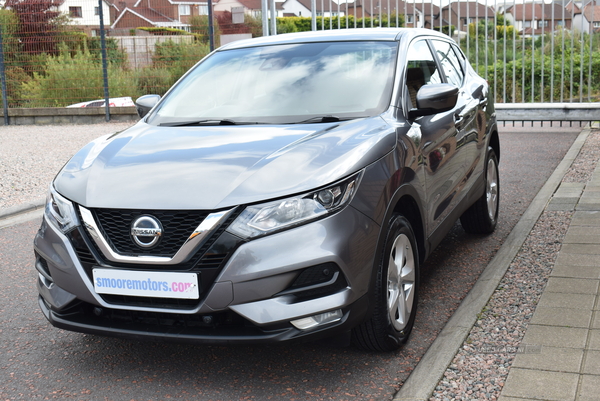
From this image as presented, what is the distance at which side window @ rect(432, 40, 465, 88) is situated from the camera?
17.1ft

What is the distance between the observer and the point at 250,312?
298 cm

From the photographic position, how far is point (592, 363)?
3295 millimetres

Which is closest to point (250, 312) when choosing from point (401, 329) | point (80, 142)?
point (401, 329)

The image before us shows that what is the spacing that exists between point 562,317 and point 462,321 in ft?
1.74

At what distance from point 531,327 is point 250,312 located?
64.7 inches

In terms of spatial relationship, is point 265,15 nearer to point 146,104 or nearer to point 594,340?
point 146,104

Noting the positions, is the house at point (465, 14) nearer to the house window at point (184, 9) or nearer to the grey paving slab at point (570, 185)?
the house window at point (184, 9)

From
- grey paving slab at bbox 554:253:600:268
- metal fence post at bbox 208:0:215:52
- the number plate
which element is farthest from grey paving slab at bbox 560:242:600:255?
metal fence post at bbox 208:0:215:52

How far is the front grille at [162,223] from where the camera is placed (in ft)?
9.86

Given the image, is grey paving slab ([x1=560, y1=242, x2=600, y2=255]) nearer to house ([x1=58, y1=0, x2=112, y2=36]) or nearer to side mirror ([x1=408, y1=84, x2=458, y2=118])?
side mirror ([x1=408, y1=84, x2=458, y2=118])

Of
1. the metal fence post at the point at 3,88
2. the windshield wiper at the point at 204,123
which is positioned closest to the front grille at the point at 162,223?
the windshield wiper at the point at 204,123

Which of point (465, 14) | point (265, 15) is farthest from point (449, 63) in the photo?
point (465, 14)

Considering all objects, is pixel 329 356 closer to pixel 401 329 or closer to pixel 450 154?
pixel 401 329

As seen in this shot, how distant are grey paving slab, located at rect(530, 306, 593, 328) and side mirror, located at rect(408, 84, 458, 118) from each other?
126 cm
